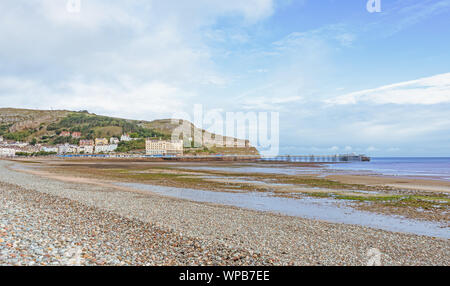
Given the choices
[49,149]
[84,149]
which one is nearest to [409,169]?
[84,149]

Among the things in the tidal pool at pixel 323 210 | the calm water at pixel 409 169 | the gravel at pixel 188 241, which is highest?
the gravel at pixel 188 241

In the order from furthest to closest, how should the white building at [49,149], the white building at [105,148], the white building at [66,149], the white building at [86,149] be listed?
the white building at [105,148]
the white building at [86,149]
the white building at [49,149]
the white building at [66,149]

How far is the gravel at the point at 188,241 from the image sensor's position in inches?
277

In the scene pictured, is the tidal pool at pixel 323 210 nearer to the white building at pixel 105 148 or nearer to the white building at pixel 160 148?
the white building at pixel 160 148

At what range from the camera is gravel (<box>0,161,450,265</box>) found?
704cm

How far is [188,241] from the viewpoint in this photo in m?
8.94

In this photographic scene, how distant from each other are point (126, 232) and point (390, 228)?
Result: 10.6 meters

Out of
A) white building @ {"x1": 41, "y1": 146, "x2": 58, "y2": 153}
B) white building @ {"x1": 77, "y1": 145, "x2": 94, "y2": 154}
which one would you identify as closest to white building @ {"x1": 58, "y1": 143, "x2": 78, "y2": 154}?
white building @ {"x1": 41, "y1": 146, "x2": 58, "y2": 153}

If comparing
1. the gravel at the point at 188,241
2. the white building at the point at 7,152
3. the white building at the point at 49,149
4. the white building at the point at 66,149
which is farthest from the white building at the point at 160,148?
the gravel at the point at 188,241

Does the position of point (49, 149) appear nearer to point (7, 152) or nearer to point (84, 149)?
point (84, 149)

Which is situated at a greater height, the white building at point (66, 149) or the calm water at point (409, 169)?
the white building at point (66, 149)

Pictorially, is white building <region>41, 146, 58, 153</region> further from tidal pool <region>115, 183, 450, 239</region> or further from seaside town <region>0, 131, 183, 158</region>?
tidal pool <region>115, 183, 450, 239</region>

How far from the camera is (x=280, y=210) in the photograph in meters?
16.3
